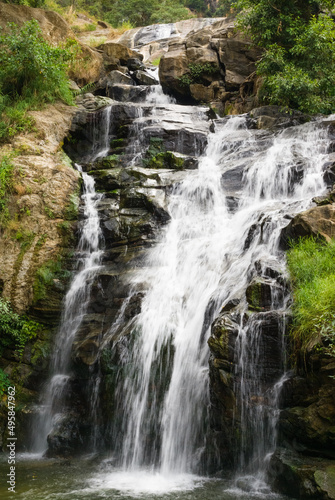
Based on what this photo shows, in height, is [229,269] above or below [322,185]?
below

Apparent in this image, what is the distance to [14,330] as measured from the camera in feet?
29.3

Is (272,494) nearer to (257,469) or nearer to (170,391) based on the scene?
(257,469)

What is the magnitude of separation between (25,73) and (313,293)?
1217 centimetres

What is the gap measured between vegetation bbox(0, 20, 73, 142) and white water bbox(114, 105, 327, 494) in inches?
234

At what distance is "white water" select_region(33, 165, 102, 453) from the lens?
817 centimetres

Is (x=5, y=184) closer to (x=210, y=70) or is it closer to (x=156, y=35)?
(x=210, y=70)

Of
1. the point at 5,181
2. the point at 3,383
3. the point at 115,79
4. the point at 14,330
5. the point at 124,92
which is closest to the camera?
the point at 3,383

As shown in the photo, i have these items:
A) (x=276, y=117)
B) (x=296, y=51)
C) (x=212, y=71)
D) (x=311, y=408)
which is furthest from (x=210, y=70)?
(x=311, y=408)

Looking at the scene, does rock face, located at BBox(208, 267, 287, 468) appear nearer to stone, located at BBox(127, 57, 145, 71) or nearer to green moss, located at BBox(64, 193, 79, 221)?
green moss, located at BBox(64, 193, 79, 221)

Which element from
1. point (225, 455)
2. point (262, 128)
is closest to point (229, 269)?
point (225, 455)

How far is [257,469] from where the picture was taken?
5457 millimetres

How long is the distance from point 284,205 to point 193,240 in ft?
7.44

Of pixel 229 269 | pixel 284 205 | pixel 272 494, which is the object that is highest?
pixel 284 205

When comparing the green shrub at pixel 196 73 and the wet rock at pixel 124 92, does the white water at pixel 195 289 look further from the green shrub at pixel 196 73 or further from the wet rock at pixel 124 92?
the green shrub at pixel 196 73
